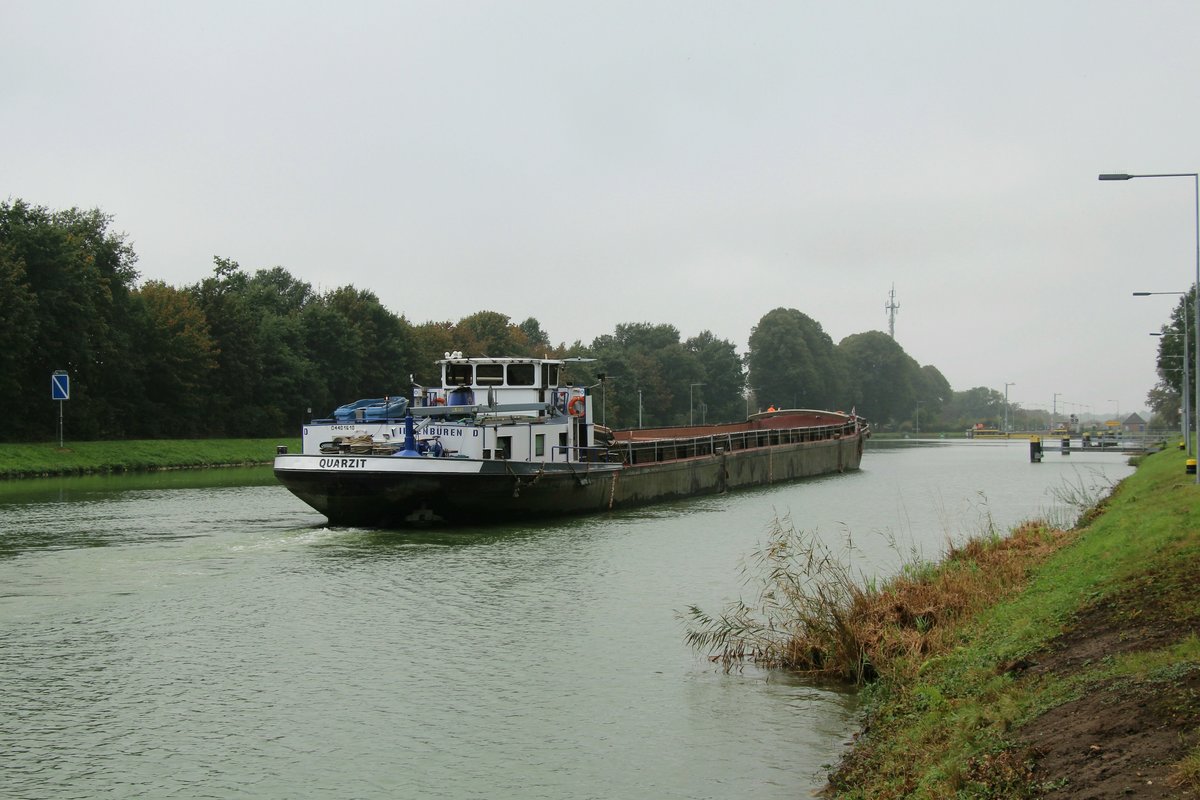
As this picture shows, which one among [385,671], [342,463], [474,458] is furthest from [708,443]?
[385,671]

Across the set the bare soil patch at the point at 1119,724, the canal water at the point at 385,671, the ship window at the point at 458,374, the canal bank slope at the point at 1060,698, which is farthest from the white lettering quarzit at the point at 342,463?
the bare soil patch at the point at 1119,724

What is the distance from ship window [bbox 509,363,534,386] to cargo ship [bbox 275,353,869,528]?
0.03 metres

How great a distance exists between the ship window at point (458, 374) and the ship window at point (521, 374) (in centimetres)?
106

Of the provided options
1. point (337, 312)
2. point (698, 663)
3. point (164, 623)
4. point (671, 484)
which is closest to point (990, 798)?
point (698, 663)

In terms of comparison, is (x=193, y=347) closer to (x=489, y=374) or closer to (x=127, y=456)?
(x=127, y=456)

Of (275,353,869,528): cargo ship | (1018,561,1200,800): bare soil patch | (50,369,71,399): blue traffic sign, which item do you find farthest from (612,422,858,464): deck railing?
(50,369,71,399): blue traffic sign

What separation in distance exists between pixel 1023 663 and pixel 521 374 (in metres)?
20.8

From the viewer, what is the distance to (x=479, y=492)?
23.9 meters

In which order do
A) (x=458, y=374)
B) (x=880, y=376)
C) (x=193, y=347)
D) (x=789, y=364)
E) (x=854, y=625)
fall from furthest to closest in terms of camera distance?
1. (x=880, y=376)
2. (x=789, y=364)
3. (x=193, y=347)
4. (x=458, y=374)
5. (x=854, y=625)

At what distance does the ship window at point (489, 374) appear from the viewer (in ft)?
93.0

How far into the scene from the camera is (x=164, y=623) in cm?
1408

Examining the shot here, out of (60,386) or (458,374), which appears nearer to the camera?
(458,374)

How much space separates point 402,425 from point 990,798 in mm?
19506

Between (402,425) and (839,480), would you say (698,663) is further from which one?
(839,480)
